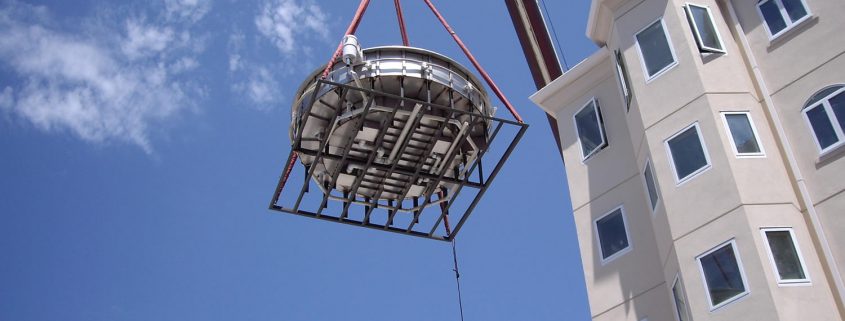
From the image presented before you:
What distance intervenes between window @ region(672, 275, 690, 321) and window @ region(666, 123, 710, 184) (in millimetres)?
2425

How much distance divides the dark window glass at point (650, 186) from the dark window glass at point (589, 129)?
3.22m

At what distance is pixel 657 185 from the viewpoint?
2511cm

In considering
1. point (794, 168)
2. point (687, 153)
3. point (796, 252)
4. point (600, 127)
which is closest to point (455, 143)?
point (600, 127)

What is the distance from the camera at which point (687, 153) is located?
81.0 ft

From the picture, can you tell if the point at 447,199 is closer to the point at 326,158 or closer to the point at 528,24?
the point at 326,158

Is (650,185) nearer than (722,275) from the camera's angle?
No

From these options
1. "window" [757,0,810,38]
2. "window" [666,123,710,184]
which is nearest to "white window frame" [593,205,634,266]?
"window" [666,123,710,184]

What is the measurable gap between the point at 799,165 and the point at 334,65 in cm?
1173

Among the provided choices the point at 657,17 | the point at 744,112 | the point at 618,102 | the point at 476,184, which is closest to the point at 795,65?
the point at 744,112

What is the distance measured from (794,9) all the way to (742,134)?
4.12 m

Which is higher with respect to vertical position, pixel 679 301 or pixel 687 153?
pixel 687 153

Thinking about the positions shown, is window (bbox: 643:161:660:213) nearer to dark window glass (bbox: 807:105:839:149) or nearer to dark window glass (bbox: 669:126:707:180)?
dark window glass (bbox: 669:126:707:180)

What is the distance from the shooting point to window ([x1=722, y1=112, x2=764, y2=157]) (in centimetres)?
2394

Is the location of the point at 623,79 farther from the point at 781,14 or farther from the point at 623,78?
the point at 781,14
